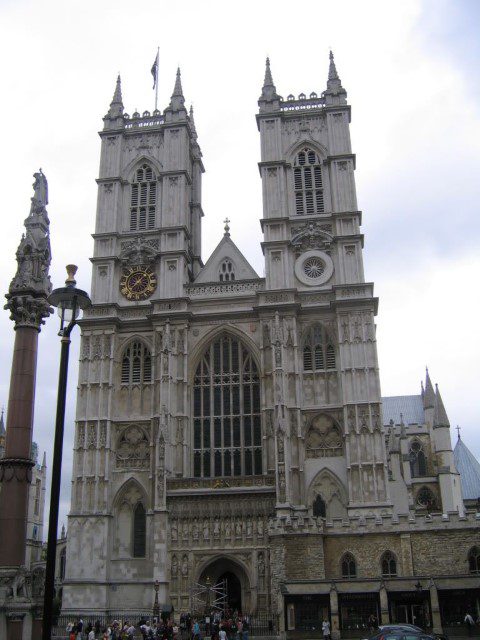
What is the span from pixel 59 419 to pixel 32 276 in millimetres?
12536

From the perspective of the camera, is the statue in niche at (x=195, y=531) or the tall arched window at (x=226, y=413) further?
the tall arched window at (x=226, y=413)

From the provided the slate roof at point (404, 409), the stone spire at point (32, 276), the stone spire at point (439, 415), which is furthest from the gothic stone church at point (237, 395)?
the slate roof at point (404, 409)

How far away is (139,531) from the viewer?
131ft

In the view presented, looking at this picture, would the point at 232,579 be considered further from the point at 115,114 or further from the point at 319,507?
the point at 115,114

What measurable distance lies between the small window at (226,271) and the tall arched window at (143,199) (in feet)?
17.4

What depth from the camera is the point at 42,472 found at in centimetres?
8175

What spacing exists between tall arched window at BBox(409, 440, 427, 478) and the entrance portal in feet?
87.0

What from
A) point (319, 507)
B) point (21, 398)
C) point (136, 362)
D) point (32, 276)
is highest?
point (136, 362)

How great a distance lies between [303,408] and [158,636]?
16.2 m

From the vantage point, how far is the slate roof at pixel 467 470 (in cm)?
6378

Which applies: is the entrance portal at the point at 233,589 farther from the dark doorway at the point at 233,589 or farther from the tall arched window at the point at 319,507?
the tall arched window at the point at 319,507

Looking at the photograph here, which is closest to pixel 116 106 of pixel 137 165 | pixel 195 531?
pixel 137 165

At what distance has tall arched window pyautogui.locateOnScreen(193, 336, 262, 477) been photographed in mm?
41094

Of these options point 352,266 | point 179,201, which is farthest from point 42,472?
point 352,266
